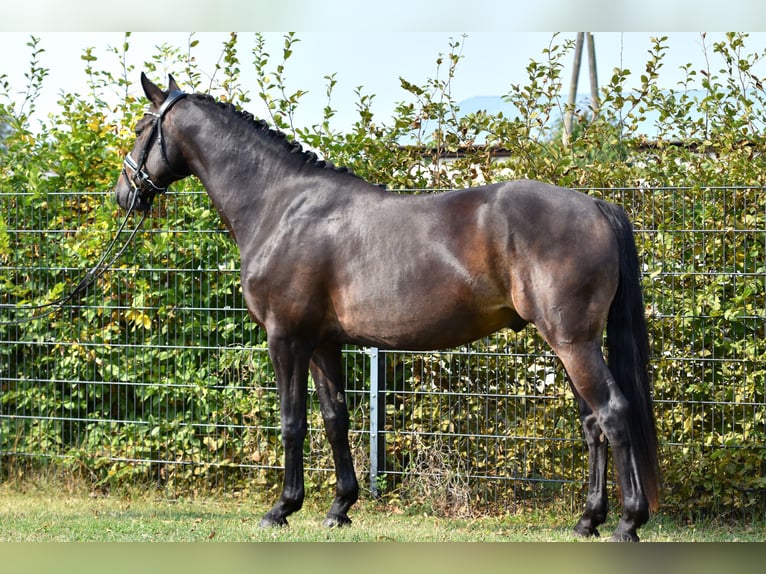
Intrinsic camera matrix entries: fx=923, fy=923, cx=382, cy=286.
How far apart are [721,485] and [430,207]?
2897 millimetres

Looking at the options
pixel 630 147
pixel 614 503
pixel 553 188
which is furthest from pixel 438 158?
pixel 614 503

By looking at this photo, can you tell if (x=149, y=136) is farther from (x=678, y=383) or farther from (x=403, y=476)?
(x=678, y=383)

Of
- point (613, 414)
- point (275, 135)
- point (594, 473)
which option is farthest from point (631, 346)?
point (275, 135)

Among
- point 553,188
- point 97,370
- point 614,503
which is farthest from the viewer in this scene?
point 97,370

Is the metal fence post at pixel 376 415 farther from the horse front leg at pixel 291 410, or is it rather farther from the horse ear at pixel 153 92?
the horse ear at pixel 153 92

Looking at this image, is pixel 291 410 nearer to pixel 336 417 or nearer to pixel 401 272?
pixel 336 417

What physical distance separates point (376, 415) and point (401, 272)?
5.84 feet

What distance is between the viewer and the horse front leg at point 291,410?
18.2ft

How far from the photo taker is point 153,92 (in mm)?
6020

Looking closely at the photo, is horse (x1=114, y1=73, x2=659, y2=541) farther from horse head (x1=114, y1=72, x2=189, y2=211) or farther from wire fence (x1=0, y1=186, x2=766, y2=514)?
wire fence (x1=0, y1=186, x2=766, y2=514)

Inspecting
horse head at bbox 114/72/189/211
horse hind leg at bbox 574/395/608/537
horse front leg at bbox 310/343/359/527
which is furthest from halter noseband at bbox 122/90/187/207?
horse hind leg at bbox 574/395/608/537

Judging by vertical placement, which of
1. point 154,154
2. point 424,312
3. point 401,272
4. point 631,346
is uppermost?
point 154,154

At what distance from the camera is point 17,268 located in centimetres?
755

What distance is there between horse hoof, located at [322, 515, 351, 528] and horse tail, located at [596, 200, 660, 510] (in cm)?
193
